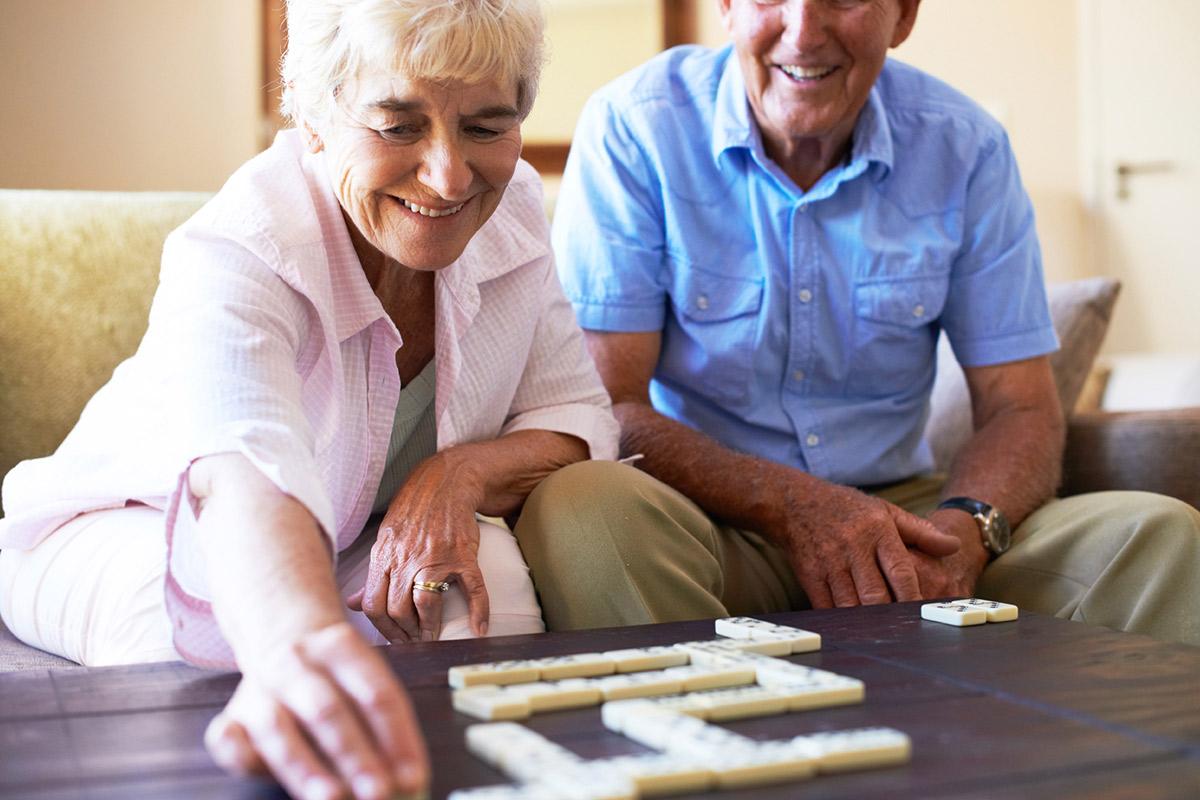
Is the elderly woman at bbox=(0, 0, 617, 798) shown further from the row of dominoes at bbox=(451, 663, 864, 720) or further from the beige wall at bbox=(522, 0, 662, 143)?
the beige wall at bbox=(522, 0, 662, 143)

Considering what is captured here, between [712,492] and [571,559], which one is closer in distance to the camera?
[571,559]

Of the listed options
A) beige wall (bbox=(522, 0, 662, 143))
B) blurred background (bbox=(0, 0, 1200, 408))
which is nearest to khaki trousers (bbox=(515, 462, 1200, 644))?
blurred background (bbox=(0, 0, 1200, 408))

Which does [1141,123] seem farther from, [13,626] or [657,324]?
[13,626]

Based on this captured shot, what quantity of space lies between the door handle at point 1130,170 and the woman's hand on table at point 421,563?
12.5 ft

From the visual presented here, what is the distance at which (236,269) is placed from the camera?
1.16 meters

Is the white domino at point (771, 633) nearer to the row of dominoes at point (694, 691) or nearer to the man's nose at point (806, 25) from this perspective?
the row of dominoes at point (694, 691)

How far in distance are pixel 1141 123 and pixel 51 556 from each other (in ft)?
13.6

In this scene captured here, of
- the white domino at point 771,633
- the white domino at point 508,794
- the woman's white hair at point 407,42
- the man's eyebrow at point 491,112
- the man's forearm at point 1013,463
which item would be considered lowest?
the man's forearm at point 1013,463

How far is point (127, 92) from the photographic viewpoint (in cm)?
327

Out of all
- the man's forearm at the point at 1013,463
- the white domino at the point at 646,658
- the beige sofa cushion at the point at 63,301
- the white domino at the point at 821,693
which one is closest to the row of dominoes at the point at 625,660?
the white domino at the point at 646,658

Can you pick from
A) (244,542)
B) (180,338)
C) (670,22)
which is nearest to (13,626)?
(180,338)

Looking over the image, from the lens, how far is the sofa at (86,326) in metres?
1.75

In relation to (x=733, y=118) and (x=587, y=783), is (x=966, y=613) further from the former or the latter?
(x=733, y=118)

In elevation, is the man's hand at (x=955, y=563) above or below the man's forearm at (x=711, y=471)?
below
